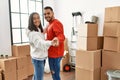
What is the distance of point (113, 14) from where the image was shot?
3025 mm

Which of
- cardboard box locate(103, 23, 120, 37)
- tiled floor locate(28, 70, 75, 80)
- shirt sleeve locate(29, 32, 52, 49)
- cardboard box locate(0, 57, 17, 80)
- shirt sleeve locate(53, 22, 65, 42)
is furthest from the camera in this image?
tiled floor locate(28, 70, 75, 80)

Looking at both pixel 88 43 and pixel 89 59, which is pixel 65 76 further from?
pixel 88 43

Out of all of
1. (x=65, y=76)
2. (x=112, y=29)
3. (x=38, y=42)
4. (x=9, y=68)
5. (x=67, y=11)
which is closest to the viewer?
(x=38, y=42)

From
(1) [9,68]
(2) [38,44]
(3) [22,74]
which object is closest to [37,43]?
(2) [38,44]

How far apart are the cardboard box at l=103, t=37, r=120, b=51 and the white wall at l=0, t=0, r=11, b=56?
213 centimetres

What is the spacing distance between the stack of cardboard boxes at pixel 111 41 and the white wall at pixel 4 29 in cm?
211

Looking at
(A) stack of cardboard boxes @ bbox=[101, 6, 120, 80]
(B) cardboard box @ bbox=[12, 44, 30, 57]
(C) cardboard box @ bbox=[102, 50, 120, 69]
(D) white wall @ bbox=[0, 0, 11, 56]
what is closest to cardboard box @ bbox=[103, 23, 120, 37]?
(A) stack of cardboard boxes @ bbox=[101, 6, 120, 80]

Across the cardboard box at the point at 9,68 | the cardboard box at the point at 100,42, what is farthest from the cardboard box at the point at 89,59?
the cardboard box at the point at 9,68

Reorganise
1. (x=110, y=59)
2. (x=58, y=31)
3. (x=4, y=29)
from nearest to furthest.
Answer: (x=58, y=31)
(x=110, y=59)
(x=4, y=29)

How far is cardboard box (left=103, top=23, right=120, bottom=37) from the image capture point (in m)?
2.96

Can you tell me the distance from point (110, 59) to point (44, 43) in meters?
1.64

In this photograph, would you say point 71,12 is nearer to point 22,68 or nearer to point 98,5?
point 98,5

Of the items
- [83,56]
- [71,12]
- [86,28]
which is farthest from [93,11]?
[83,56]

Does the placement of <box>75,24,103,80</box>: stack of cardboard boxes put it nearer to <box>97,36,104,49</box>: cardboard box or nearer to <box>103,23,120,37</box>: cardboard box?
<box>97,36,104,49</box>: cardboard box
